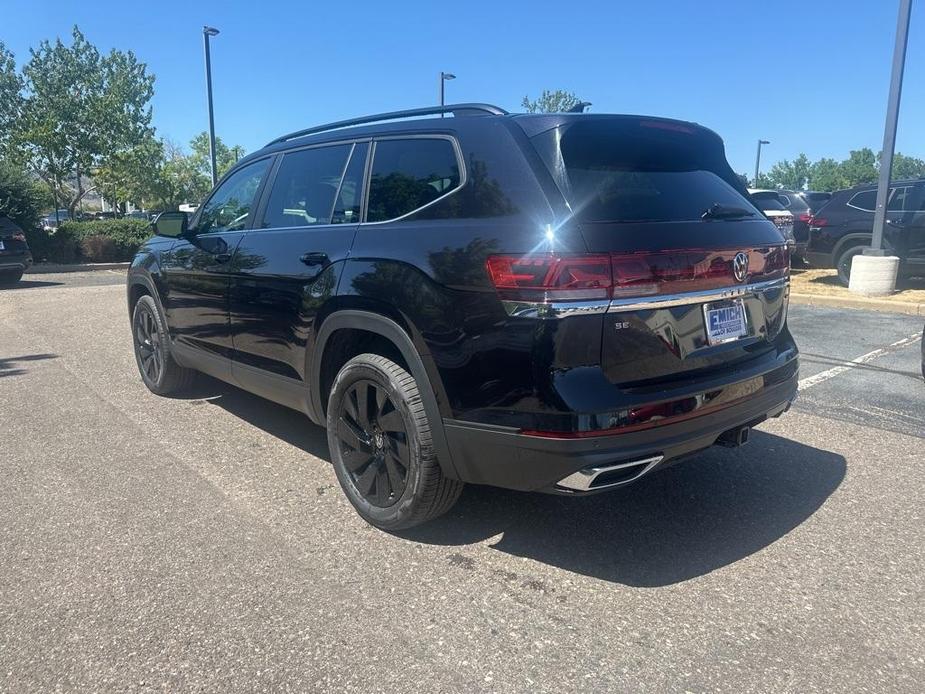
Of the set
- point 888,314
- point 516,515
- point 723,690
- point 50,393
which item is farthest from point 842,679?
point 888,314

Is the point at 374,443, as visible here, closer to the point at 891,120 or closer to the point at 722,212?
the point at 722,212

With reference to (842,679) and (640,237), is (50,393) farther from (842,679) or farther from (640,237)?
(842,679)

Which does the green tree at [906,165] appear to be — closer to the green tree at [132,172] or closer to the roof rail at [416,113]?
the green tree at [132,172]

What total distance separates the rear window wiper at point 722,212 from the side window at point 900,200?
9877 mm

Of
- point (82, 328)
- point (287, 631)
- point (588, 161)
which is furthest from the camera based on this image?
point (82, 328)

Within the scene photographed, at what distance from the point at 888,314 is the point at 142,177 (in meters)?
30.4

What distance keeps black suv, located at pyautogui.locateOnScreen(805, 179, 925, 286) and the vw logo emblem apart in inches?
382

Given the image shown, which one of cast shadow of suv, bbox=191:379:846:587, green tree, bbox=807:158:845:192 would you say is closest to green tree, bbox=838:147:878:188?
green tree, bbox=807:158:845:192

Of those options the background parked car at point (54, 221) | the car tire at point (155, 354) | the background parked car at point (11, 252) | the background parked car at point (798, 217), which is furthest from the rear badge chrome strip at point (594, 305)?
the background parked car at point (54, 221)

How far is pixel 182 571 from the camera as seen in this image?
2.93 m

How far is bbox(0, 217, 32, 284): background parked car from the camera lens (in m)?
13.8

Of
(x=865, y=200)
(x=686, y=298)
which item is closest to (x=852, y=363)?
(x=686, y=298)

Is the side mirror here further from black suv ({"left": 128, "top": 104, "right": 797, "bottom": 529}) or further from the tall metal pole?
the tall metal pole

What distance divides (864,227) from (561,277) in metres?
11.1
